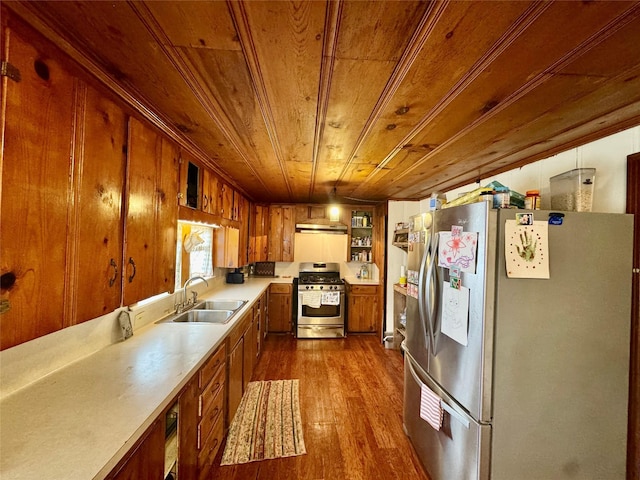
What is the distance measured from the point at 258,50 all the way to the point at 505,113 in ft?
4.14

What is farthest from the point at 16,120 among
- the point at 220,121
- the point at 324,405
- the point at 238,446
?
the point at 324,405

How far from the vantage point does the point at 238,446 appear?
191cm

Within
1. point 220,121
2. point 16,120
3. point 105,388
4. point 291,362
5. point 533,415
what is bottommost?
point 291,362

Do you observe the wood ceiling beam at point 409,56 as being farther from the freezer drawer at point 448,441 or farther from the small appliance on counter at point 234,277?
the small appliance on counter at point 234,277

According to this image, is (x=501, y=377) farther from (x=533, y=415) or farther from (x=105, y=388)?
(x=105, y=388)

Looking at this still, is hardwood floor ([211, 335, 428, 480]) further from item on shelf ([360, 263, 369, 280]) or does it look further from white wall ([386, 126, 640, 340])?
white wall ([386, 126, 640, 340])

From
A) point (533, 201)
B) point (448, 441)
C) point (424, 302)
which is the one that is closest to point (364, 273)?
point (424, 302)

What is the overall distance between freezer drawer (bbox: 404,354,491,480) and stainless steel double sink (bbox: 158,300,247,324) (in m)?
1.56

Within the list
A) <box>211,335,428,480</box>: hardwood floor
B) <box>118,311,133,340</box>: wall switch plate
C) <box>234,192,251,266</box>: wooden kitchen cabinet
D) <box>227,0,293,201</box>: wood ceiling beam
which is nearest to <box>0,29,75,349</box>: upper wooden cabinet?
<box>227,0,293,201</box>: wood ceiling beam

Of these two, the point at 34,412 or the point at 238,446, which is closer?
the point at 34,412

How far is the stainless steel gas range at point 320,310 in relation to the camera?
4.01m

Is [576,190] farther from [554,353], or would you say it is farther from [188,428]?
[188,428]

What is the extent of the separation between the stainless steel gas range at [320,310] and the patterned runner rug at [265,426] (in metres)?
1.35

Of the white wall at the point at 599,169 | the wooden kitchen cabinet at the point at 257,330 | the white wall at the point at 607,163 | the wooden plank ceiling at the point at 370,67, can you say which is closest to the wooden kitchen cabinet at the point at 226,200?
the wooden plank ceiling at the point at 370,67
